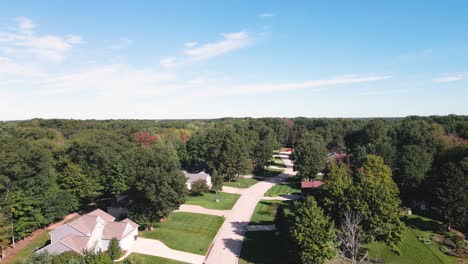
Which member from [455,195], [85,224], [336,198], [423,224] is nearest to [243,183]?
[423,224]

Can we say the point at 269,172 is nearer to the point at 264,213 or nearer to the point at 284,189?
the point at 284,189

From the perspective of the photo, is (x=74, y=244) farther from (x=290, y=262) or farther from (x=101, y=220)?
(x=290, y=262)

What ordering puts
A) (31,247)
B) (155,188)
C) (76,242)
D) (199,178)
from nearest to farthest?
(76,242) < (31,247) < (155,188) < (199,178)

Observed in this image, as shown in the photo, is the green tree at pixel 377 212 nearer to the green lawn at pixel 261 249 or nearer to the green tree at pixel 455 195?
the green lawn at pixel 261 249

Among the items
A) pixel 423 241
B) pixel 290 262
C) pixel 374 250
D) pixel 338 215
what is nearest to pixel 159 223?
pixel 290 262

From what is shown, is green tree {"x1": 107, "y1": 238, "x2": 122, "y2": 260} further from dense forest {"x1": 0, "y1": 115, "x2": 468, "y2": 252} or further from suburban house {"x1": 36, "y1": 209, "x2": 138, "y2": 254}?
dense forest {"x1": 0, "y1": 115, "x2": 468, "y2": 252}

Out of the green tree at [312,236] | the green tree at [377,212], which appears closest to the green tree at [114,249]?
the green tree at [312,236]

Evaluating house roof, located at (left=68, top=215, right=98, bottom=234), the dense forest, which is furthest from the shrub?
house roof, located at (left=68, top=215, right=98, bottom=234)
